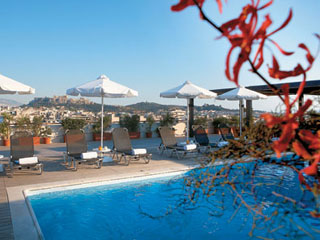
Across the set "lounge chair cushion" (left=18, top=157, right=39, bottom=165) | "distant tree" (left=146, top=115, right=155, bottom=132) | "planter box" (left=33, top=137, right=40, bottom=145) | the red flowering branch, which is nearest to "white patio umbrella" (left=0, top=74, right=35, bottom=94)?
"lounge chair cushion" (left=18, top=157, right=39, bottom=165)

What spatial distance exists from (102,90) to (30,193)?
11.9 feet

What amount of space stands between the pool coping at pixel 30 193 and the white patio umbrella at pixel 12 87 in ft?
8.52

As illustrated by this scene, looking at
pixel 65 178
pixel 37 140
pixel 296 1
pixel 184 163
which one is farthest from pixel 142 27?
pixel 296 1

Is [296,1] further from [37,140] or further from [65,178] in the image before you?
[37,140]

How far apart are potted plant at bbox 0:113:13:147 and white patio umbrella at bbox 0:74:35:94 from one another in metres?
5.57

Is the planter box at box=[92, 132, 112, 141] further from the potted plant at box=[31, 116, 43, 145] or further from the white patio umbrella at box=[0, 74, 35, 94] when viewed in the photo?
the white patio umbrella at box=[0, 74, 35, 94]

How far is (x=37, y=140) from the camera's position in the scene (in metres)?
13.0

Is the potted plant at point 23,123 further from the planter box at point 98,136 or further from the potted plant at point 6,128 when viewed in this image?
the planter box at point 98,136

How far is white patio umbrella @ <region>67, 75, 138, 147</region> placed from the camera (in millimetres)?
8523

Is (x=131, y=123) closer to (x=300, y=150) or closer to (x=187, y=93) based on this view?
(x=187, y=93)

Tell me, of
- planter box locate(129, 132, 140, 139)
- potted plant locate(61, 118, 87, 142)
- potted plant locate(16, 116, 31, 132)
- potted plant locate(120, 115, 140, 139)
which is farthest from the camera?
potted plant locate(120, 115, 140, 139)

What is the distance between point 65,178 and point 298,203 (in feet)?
21.7

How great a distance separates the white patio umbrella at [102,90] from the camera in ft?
28.0

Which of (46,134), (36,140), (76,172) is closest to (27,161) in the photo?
(76,172)
